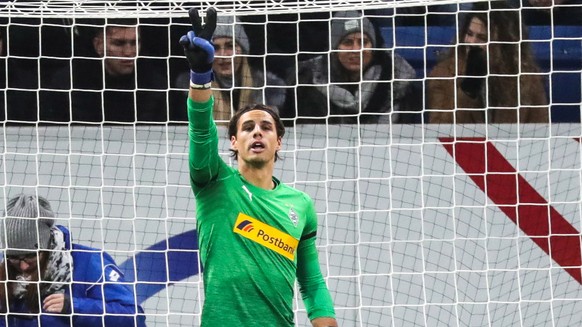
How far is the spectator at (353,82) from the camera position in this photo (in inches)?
254

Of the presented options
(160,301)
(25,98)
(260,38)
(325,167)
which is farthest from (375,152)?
(25,98)

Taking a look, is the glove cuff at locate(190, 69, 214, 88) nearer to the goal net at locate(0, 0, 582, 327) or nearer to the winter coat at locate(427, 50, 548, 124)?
the goal net at locate(0, 0, 582, 327)

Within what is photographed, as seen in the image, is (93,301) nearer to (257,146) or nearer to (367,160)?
(257,146)

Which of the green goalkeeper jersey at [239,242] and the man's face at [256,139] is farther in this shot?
the man's face at [256,139]

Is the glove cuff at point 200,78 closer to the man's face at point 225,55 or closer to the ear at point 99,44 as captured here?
the man's face at point 225,55

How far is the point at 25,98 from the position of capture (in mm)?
6527

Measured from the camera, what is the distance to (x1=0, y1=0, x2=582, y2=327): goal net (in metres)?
6.40

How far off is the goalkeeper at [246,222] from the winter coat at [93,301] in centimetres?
127

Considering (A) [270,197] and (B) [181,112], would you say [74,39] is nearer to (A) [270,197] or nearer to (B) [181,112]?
(B) [181,112]

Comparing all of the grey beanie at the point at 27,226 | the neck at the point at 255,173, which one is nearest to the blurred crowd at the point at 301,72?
the grey beanie at the point at 27,226

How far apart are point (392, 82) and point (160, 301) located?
1690mm

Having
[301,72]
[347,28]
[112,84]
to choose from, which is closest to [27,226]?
[112,84]

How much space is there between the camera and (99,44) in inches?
256

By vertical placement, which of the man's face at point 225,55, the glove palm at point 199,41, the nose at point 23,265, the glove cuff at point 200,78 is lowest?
the nose at point 23,265
